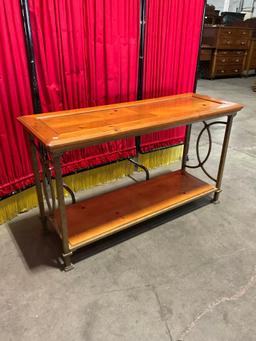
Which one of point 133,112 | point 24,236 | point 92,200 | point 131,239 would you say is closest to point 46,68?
point 133,112

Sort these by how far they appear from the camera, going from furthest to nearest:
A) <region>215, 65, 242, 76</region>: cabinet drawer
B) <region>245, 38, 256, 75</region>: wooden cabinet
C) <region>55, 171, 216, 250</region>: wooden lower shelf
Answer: <region>245, 38, 256, 75</region>: wooden cabinet < <region>215, 65, 242, 76</region>: cabinet drawer < <region>55, 171, 216, 250</region>: wooden lower shelf

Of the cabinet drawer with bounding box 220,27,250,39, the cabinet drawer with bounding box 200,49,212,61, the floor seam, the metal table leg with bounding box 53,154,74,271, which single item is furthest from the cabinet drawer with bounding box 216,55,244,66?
the metal table leg with bounding box 53,154,74,271

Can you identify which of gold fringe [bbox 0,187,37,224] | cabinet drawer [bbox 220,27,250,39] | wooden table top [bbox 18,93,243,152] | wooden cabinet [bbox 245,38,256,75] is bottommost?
gold fringe [bbox 0,187,37,224]

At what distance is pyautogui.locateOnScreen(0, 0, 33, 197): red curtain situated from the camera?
1.38 m

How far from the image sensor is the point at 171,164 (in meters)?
2.54

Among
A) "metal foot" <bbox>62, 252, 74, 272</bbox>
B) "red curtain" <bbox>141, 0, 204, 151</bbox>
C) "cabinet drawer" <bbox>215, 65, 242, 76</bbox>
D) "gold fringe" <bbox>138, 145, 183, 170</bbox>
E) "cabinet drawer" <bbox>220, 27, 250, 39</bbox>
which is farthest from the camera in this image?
"cabinet drawer" <bbox>215, 65, 242, 76</bbox>

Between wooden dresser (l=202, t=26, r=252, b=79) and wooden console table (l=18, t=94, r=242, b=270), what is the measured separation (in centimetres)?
515

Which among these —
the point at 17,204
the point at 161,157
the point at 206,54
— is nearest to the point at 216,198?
the point at 161,157

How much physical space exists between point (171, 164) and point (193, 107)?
0.96 m

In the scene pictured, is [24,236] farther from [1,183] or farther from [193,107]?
[193,107]

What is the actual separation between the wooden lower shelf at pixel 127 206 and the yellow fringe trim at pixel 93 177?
0.94ft

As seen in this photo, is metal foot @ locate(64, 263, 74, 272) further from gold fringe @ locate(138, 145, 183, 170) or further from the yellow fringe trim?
gold fringe @ locate(138, 145, 183, 170)

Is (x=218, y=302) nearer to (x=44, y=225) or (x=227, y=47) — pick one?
(x=44, y=225)

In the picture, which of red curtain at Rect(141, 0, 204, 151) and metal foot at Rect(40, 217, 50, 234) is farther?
red curtain at Rect(141, 0, 204, 151)
